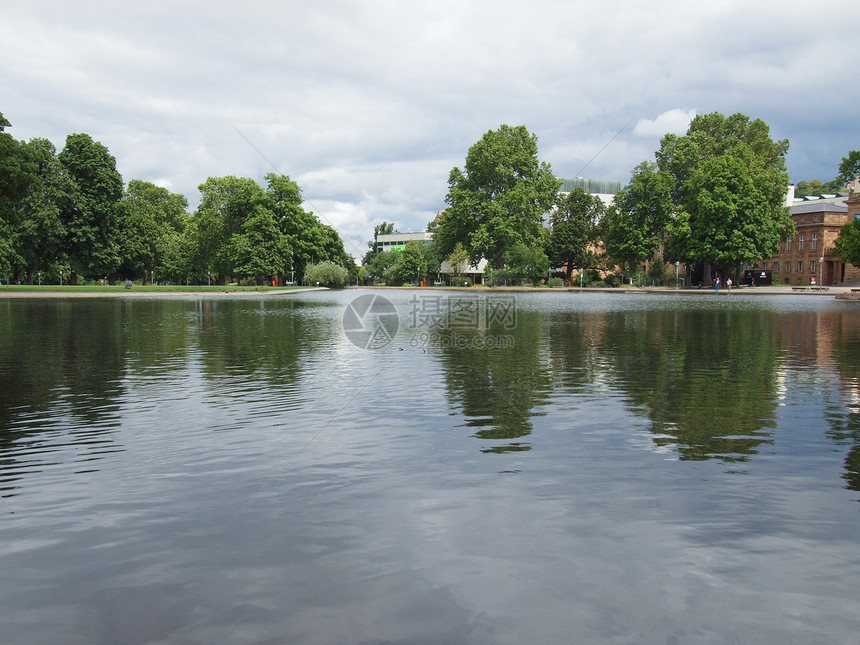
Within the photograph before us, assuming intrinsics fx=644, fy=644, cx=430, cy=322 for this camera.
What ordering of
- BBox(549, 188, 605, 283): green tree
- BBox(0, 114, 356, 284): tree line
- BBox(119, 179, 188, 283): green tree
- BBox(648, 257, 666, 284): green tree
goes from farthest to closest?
BBox(549, 188, 605, 283): green tree
BBox(648, 257, 666, 284): green tree
BBox(119, 179, 188, 283): green tree
BBox(0, 114, 356, 284): tree line

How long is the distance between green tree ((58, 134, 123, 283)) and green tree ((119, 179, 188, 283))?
261 cm

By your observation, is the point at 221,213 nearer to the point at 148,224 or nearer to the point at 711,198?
the point at 148,224

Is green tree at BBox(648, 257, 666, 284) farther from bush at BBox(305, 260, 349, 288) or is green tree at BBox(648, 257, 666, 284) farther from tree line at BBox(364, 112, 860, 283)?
bush at BBox(305, 260, 349, 288)

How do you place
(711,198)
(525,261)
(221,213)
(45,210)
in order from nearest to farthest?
(45,210) → (711,198) → (525,261) → (221,213)

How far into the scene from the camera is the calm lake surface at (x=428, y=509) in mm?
4289

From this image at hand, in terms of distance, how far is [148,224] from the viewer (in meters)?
88.8

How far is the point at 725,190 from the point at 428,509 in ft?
255

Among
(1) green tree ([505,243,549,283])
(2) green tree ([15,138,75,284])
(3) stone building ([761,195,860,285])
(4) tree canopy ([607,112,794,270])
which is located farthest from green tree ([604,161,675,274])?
(2) green tree ([15,138,75,284])

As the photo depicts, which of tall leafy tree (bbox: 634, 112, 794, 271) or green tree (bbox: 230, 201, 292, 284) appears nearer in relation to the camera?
tall leafy tree (bbox: 634, 112, 794, 271)

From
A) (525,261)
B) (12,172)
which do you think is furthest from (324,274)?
(12,172)

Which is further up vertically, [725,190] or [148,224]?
[725,190]

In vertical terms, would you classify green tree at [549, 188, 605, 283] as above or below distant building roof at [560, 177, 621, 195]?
below

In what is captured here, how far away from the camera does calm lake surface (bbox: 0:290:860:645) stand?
4.29m

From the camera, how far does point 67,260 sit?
73250mm
